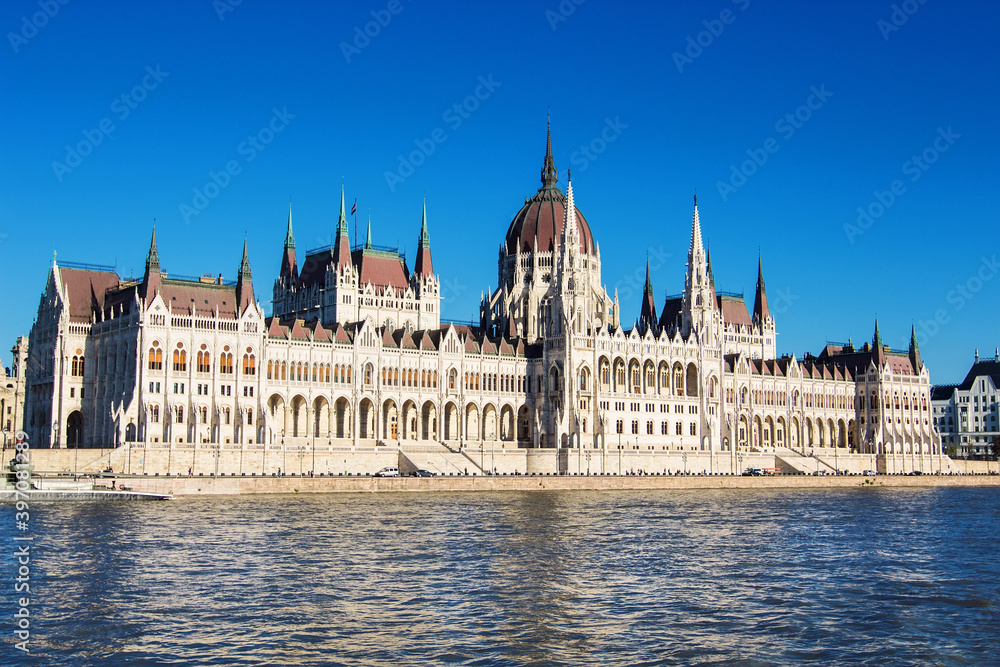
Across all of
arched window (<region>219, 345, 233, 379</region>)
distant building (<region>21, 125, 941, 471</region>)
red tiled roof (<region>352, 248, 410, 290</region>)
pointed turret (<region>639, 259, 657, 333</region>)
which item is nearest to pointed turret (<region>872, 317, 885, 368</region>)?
distant building (<region>21, 125, 941, 471</region>)

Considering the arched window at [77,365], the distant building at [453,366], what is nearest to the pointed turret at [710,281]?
the distant building at [453,366]

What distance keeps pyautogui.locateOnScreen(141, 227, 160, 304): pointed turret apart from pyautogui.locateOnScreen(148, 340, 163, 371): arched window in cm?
411

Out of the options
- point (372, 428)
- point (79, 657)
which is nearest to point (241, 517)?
point (79, 657)

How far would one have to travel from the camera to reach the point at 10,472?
87250 millimetres

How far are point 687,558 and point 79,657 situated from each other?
30.6 meters

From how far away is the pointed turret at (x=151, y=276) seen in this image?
351ft

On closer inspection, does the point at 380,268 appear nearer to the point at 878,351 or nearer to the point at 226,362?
the point at 226,362

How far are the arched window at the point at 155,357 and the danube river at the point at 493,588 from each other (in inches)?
1068

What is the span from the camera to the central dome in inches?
6014

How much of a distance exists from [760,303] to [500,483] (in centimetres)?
8868

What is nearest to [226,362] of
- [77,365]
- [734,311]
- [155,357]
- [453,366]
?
[155,357]

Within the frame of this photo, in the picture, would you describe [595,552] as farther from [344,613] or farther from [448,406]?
[448,406]

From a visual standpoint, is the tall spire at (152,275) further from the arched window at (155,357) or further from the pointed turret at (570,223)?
the pointed turret at (570,223)

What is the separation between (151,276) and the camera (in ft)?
352
